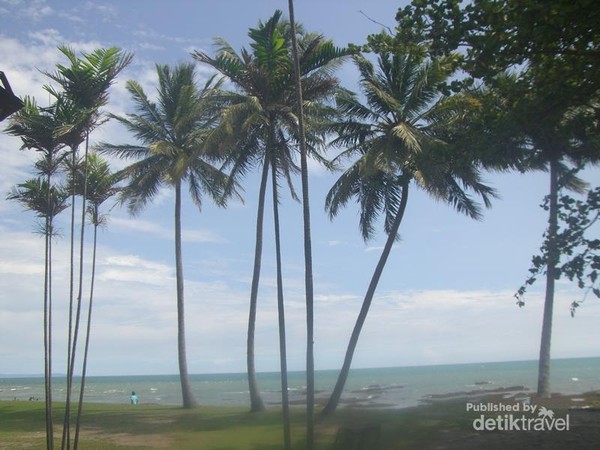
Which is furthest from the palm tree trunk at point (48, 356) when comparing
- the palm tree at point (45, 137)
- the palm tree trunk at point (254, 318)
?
the palm tree trunk at point (254, 318)

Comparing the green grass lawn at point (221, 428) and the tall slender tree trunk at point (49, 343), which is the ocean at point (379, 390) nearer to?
the green grass lawn at point (221, 428)

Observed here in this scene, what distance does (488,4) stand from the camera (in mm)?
10016

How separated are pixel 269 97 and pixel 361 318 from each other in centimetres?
865

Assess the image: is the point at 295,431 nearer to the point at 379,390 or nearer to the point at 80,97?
the point at 80,97

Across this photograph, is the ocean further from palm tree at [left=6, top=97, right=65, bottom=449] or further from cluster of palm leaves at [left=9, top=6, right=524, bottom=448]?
palm tree at [left=6, top=97, right=65, bottom=449]

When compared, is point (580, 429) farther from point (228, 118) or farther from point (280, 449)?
point (228, 118)

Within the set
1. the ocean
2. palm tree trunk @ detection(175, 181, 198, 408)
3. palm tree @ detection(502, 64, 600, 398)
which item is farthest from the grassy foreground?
the ocean

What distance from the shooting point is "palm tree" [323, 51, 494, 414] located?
70.5ft

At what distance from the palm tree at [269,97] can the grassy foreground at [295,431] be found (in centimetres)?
253

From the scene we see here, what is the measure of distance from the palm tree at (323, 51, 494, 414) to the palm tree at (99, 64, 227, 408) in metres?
7.81

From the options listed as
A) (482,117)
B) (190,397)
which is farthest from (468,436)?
(190,397)

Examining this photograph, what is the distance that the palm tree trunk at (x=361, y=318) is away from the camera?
21.5 metres

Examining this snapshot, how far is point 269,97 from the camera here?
18.2m

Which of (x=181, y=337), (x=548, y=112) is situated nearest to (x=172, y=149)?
(x=181, y=337)
